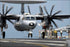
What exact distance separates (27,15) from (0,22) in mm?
5900

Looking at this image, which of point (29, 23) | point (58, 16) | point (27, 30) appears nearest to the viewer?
point (29, 23)

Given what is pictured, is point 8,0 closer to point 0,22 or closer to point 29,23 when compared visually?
point 0,22

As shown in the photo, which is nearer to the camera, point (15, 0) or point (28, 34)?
point (28, 34)

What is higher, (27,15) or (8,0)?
(8,0)

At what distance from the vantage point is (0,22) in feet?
141

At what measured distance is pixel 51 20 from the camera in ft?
145

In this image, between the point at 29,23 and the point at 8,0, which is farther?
the point at 8,0

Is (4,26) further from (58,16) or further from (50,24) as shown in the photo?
(58,16)

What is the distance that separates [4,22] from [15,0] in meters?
8.54

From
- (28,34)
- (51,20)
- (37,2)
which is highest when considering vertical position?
(37,2)

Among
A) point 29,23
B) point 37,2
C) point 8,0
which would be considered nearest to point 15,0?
point 8,0

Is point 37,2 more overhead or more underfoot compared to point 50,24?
more overhead

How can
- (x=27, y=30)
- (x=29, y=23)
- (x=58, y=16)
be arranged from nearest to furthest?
1. (x=29, y=23)
2. (x=27, y=30)
3. (x=58, y=16)

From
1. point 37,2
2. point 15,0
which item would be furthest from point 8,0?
point 37,2
